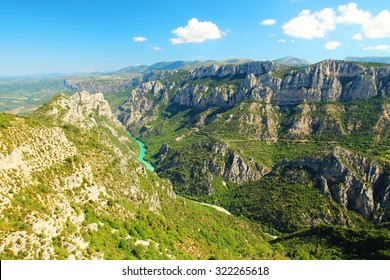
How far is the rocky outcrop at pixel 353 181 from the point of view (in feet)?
541

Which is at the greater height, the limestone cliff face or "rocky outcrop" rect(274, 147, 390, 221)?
the limestone cliff face

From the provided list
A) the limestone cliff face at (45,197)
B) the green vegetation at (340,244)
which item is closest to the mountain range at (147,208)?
the limestone cliff face at (45,197)

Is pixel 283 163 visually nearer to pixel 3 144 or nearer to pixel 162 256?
pixel 162 256

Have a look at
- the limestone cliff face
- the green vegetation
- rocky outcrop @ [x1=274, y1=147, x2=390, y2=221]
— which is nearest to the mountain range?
the limestone cliff face

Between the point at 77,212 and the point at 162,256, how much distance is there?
17.7m

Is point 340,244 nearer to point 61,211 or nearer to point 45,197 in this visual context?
point 61,211

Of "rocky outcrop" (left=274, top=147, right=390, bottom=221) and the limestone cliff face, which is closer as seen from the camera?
the limestone cliff face

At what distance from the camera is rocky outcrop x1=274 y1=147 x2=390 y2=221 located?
165 meters

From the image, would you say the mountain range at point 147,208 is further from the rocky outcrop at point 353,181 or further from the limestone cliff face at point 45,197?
the rocky outcrop at point 353,181

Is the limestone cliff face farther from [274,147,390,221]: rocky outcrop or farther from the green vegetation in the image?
[274,147,390,221]: rocky outcrop

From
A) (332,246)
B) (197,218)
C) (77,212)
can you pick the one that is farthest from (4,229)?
(197,218)

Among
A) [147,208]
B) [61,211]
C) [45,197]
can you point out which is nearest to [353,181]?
[147,208]

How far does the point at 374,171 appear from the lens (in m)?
172

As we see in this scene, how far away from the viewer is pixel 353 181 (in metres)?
172
